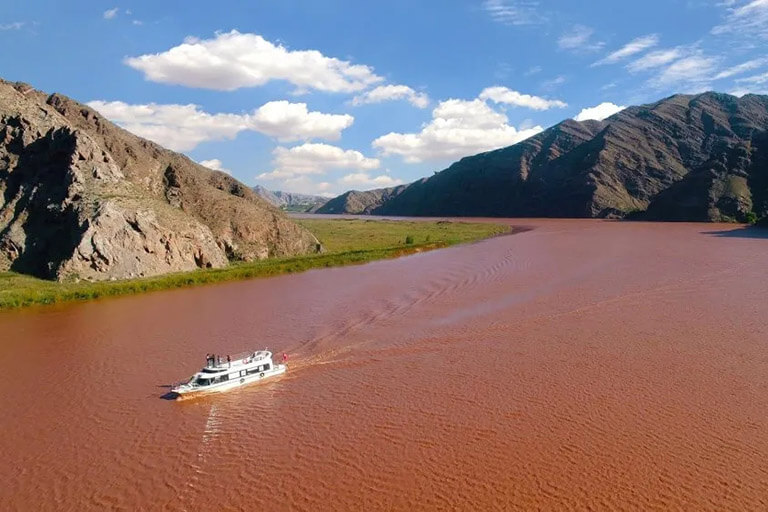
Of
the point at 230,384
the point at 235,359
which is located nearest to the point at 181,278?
the point at 235,359

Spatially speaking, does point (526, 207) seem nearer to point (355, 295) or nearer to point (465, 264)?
point (465, 264)

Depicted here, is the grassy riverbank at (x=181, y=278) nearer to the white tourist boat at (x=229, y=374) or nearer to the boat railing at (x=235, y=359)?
the boat railing at (x=235, y=359)

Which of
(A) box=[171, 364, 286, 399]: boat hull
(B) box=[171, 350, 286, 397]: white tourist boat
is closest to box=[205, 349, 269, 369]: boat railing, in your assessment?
(B) box=[171, 350, 286, 397]: white tourist boat

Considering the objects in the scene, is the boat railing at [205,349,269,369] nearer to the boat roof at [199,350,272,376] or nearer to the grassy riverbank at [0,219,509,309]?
the boat roof at [199,350,272,376]

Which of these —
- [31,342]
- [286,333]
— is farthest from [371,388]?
[31,342]

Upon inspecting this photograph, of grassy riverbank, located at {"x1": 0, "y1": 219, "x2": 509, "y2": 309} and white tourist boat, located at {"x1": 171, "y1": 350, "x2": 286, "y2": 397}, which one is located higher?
grassy riverbank, located at {"x1": 0, "y1": 219, "x2": 509, "y2": 309}

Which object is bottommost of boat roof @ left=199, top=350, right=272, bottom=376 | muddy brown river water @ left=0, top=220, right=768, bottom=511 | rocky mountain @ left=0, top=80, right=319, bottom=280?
muddy brown river water @ left=0, top=220, right=768, bottom=511

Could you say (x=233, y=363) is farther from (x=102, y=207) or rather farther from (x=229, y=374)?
(x=102, y=207)

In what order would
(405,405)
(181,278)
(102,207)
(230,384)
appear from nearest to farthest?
(405,405), (230,384), (181,278), (102,207)
